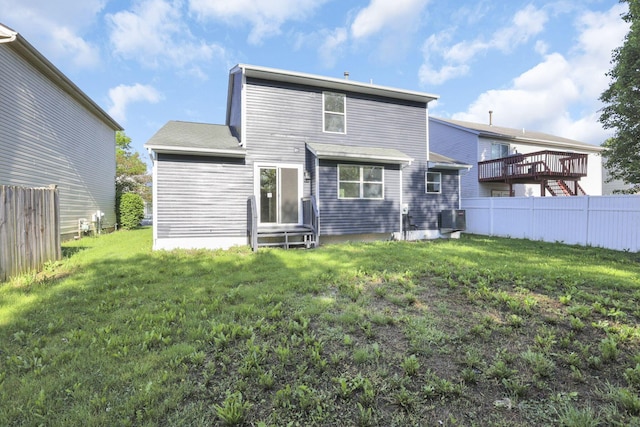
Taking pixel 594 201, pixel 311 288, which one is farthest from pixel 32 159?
pixel 594 201

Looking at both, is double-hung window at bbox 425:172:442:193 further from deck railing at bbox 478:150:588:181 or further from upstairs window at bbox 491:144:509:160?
upstairs window at bbox 491:144:509:160

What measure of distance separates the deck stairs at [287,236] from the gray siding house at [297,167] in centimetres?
5

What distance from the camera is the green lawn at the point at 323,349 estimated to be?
79.6 inches

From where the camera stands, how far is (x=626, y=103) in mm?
12297

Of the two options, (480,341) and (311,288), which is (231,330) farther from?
(480,341)

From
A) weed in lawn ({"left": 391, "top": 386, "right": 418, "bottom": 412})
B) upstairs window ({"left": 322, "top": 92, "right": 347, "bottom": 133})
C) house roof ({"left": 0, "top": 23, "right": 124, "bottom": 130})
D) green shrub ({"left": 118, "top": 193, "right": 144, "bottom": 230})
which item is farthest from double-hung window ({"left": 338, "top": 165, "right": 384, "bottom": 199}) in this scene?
green shrub ({"left": 118, "top": 193, "right": 144, "bottom": 230})

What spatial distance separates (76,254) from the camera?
740 cm

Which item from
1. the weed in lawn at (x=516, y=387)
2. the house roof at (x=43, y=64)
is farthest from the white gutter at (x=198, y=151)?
the weed in lawn at (x=516, y=387)

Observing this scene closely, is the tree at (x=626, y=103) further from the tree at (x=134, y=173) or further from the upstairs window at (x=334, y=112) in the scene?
the tree at (x=134, y=173)

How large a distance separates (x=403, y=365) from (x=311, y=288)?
229 centimetres

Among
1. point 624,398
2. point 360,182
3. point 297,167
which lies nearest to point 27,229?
point 297,167

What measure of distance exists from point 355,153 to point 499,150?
12.7 m

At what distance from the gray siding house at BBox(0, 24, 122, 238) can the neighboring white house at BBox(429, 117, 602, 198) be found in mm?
19167

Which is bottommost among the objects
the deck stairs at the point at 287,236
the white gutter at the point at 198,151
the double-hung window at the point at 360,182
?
the deck stairs at the point at 287,236
